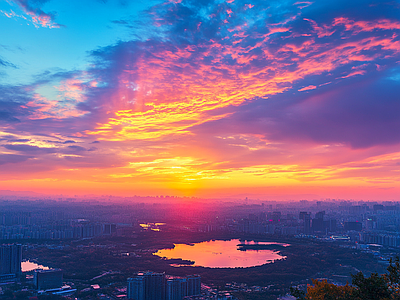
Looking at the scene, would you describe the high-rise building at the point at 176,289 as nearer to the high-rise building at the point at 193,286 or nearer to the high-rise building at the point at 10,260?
the high-rise building at the point at 193,286

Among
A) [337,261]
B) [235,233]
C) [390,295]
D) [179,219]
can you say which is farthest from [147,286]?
[179,219]

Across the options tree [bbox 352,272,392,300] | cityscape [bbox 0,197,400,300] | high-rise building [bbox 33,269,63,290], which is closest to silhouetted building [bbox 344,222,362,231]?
cityscape [bbox 0,197,400,300]

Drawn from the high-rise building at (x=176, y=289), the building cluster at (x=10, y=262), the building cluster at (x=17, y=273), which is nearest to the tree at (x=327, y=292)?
the high-rise building at (x=176, y=289)

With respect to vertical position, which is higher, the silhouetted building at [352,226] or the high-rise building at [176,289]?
the high-rise building at [176,289]

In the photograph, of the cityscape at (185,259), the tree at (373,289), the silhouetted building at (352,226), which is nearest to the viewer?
the tree at (373,289)

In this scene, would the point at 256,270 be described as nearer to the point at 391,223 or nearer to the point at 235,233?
the point at 235,233

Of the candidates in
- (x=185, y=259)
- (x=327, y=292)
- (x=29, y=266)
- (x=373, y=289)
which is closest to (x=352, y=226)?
(x=185, y=259)
